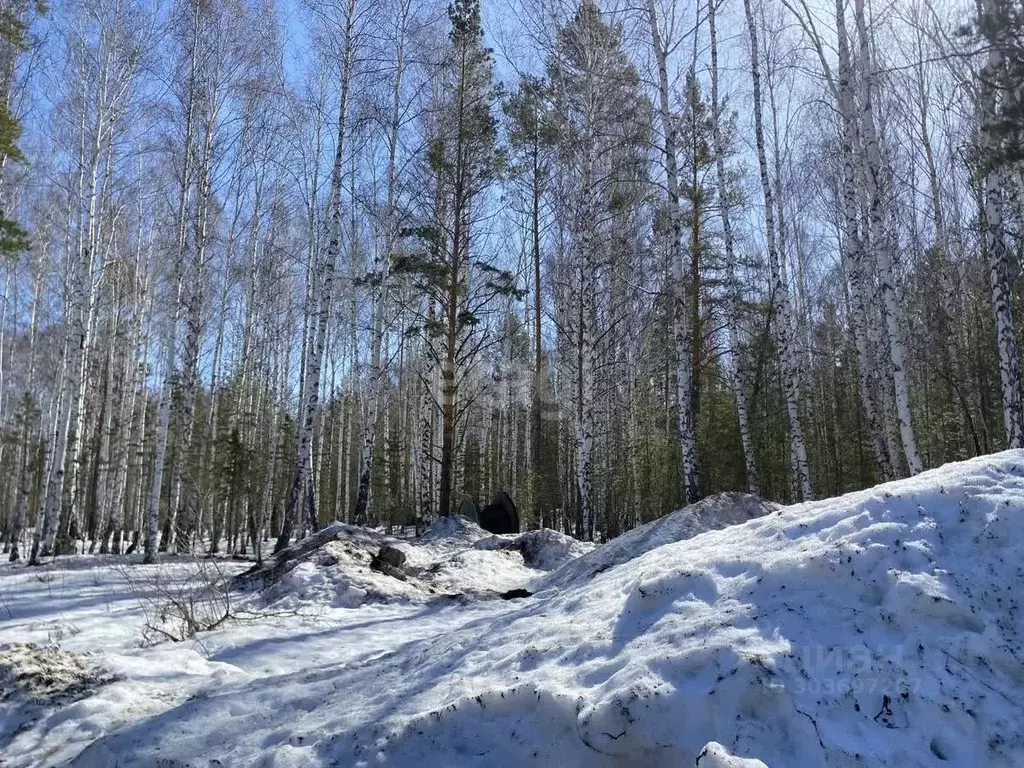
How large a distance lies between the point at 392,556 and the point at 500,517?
22.1 feet

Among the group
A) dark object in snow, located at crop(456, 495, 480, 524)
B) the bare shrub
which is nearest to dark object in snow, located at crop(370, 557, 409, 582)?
the bare shrub

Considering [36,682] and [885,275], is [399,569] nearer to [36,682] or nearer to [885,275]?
[36,682]

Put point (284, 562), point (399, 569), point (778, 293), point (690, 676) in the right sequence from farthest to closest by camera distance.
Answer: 1. point (778, 293)
2. point (399, 569)
3. point (284, 562)
4. point (690, 676)

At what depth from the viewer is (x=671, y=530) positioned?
786 centimetres

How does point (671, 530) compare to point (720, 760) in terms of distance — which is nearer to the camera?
point (720, 760)

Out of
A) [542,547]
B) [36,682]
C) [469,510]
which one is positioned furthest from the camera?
[469,510]

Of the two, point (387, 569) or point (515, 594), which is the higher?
point (387, 569)

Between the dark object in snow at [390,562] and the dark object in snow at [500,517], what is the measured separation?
6.30 meters

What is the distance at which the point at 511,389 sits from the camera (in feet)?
86.6

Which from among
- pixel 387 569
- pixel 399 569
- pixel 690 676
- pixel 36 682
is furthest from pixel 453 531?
pixel 690 676

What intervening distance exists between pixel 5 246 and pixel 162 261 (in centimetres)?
1445

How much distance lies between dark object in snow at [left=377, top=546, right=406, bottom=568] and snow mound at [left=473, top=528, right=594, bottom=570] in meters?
2.30

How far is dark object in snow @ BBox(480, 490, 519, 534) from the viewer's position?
1589 centimetres

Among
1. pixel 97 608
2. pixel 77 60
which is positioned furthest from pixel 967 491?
pixel 77 60
